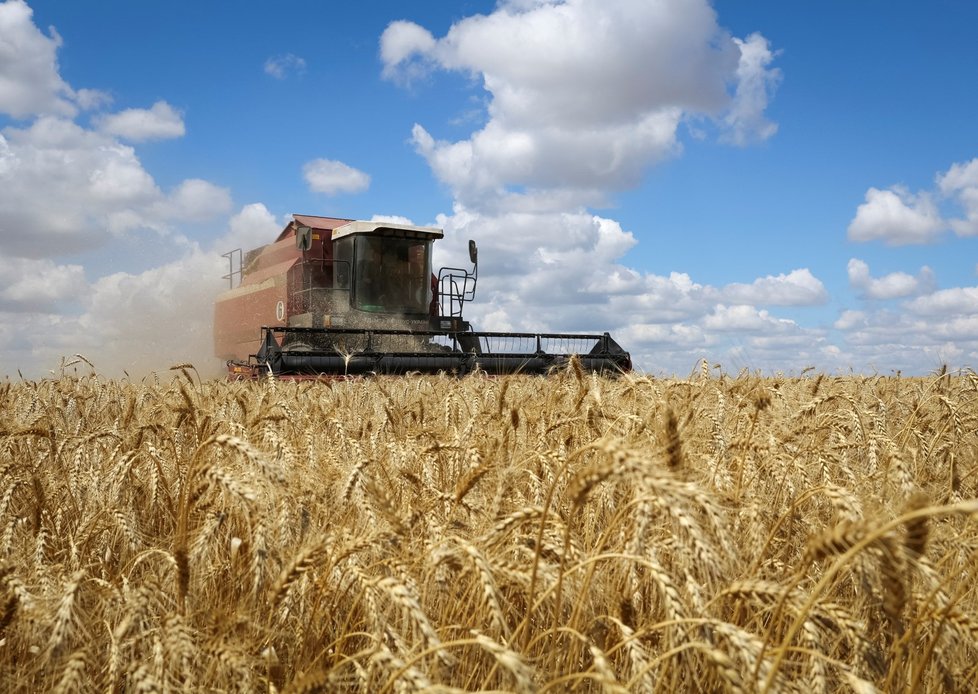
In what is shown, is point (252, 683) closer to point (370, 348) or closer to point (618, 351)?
point (370, 348)

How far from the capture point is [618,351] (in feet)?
46.3

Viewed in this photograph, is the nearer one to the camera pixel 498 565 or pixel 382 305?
pixel 498 565

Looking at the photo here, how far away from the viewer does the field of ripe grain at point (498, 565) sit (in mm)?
1315

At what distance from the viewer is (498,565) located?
170 centimetres

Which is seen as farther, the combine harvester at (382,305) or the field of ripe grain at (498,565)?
the combine harvester at (382,305)

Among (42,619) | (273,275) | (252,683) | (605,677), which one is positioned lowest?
(252,683)

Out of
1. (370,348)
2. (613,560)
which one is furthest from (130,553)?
(370,348)

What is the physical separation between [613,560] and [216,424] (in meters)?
1.83

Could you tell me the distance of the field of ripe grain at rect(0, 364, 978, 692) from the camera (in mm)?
1315

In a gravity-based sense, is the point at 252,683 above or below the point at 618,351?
below

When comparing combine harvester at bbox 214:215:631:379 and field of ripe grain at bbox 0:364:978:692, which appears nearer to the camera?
field of ripe grain at bbox 0:364:978:692

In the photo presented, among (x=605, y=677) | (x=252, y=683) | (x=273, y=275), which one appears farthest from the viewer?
(x=273, y=275)

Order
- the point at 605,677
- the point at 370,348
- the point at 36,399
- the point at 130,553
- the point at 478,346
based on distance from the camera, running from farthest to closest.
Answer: the point at 478,346 < the point at 370,348 < the point at 36,399 < the point at 130,553 < the point at 605,677

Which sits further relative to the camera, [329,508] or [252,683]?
[329,508]
